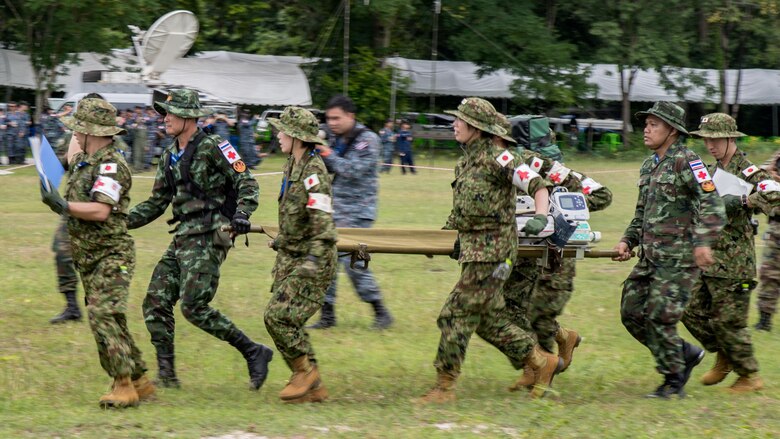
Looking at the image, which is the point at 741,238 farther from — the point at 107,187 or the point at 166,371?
the point at 107,187

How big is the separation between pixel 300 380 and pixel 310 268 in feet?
2.64

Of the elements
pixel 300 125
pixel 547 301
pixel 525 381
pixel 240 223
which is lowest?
pixel 525 381

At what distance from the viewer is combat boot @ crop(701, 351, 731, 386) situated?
857 cm

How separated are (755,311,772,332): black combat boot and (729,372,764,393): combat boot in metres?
2.64

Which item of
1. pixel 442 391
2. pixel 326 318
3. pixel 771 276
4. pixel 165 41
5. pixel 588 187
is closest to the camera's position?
pixel 442 391

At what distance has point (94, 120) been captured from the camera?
279 inches

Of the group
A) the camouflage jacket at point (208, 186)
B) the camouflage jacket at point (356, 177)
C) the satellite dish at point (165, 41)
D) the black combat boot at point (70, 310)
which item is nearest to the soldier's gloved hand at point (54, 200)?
the camouflage jacket at point (208, 186)

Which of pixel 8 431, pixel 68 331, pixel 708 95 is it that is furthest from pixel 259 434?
pixel 708 95

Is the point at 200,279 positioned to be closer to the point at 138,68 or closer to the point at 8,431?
the point at 8,431

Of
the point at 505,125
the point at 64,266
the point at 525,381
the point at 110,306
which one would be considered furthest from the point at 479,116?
the point at 64,266

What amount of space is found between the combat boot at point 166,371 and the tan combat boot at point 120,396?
2.40 ft

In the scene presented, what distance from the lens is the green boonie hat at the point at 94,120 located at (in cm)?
703

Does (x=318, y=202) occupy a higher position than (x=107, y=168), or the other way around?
(x=107, y=168)

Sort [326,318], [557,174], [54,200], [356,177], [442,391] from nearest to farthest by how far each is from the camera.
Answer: [54,200], [442,391], [557,174], [356,177], [326,318]
